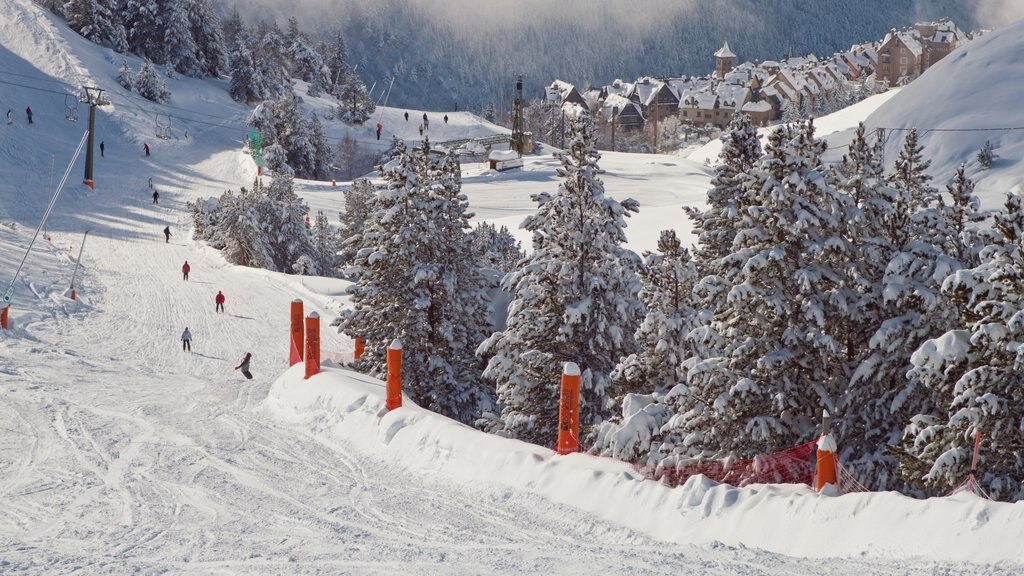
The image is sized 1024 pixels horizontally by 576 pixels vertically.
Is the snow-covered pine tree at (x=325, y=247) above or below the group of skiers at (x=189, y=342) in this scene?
above

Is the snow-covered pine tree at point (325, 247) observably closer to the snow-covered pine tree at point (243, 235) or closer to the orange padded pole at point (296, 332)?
the snow-covered pine tree at point (243, 235)

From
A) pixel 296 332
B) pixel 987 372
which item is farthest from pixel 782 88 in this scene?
pixel 987 372

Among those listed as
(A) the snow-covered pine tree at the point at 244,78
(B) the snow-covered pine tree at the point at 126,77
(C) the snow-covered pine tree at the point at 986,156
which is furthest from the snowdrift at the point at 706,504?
(A) the snow-covered pine tree at the point at 244,78

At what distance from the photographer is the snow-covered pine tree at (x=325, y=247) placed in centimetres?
5970

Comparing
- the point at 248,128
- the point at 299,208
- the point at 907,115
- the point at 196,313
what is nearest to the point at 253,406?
the point at 196,313

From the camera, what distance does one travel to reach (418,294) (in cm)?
2342

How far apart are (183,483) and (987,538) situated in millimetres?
8322

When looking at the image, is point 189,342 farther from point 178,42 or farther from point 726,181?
point 178,42

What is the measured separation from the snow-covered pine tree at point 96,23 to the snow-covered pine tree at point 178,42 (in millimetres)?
4288

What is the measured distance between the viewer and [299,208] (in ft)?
189

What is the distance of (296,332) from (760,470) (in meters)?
8.79

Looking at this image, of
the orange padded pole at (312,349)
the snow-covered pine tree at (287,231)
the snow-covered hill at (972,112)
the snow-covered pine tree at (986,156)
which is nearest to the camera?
the orange padded pole at (312,349)

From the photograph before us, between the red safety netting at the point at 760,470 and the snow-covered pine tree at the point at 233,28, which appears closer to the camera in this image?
the red safety netting at the point at 760,470

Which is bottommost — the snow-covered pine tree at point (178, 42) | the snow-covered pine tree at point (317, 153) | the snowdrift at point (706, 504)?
the snowdrift at point (706, 504)
